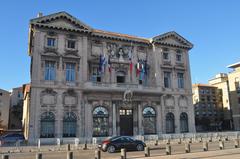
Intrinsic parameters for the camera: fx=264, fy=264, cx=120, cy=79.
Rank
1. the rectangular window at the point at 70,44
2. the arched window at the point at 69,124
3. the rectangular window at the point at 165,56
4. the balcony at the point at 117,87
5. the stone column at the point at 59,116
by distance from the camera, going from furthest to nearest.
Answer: the rectangular window at the point at 165,56
the rectangular window at the point at 70,44
the balcony at the point at 117,87
the arched window at the point at 69,124
the stone column at the point at 59,116

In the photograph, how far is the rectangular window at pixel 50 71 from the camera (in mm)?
35812

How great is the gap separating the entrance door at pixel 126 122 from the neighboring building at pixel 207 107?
180ft

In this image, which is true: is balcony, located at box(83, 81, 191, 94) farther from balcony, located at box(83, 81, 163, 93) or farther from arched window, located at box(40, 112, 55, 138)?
arched window, located at box(40, 112, 55, 138)

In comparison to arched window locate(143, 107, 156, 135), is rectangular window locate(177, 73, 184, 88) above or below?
above

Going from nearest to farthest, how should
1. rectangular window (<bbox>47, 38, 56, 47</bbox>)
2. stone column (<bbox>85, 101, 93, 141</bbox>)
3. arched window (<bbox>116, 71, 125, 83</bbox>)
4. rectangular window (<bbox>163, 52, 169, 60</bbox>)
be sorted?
stone column (<bbox>85, 101, 93, 141</bbox>), rectangular window (<bbox>47, 38, 56, 47</bbox>), arched window (<bbox>116, 71, 125, 83</bbox>), rectangular window (<bbox>163, 52, 169, 60</bbox>)

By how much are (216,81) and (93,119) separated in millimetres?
71369

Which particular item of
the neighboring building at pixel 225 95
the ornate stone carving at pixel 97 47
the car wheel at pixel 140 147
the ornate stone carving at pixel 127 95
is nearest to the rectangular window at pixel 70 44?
the ornate stone carving at pixel 97 47

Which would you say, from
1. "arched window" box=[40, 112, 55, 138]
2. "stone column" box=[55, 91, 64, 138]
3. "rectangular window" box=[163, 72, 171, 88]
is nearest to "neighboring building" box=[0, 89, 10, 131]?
"arched window" box=[40, 112, 55, 138]

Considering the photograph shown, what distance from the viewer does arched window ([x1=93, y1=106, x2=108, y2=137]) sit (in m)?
37.1

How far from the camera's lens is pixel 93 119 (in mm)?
37125

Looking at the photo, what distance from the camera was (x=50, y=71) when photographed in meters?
36.2

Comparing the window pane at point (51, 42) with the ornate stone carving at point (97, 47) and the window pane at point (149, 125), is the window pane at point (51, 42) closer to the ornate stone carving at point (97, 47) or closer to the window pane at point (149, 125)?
the ornate stone carving at point (97, 47)

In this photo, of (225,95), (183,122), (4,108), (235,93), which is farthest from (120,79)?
(225,95)

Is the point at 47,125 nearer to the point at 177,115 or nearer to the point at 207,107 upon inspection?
the point at 177,115
